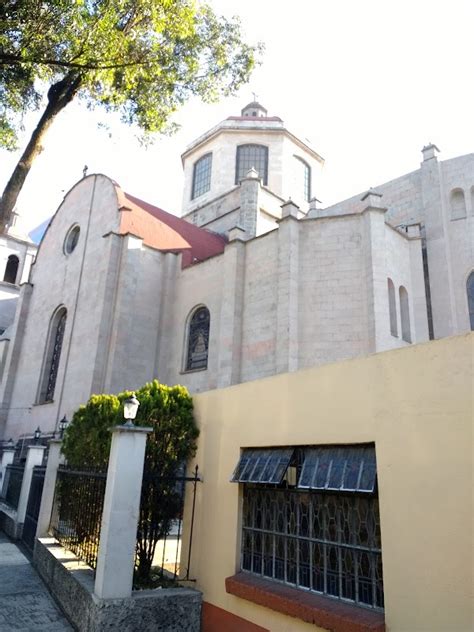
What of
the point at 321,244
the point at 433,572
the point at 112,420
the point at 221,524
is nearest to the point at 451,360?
the point at 433,572

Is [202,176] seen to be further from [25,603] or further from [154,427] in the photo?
[25,603]

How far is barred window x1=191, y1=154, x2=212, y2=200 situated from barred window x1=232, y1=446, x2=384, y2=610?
925 inches

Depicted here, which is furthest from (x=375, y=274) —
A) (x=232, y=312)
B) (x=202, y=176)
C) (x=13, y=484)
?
Answer: (x=202, y=176)

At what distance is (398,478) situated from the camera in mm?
3588

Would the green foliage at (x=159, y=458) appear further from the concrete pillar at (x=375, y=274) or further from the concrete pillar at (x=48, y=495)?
the concrete pillar at (x=375, y=274)

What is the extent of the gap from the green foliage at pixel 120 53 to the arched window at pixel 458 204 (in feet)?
31.5

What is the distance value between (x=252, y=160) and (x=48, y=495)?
2192 cm

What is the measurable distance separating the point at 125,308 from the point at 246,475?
1347cm

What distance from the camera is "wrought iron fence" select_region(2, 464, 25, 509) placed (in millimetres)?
10870

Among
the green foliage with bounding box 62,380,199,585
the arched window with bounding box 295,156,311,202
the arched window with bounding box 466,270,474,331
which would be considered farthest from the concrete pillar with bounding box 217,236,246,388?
the arched window with bounding box 295,156,311,202

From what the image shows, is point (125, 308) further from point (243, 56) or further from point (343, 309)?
point (243, 56)

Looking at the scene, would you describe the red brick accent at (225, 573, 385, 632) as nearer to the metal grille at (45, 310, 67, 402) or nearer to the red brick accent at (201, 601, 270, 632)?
the red brick accent at (201, 601, 270, 632)

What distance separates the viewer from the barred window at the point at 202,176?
87.3 ft

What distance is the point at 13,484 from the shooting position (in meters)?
11.5
